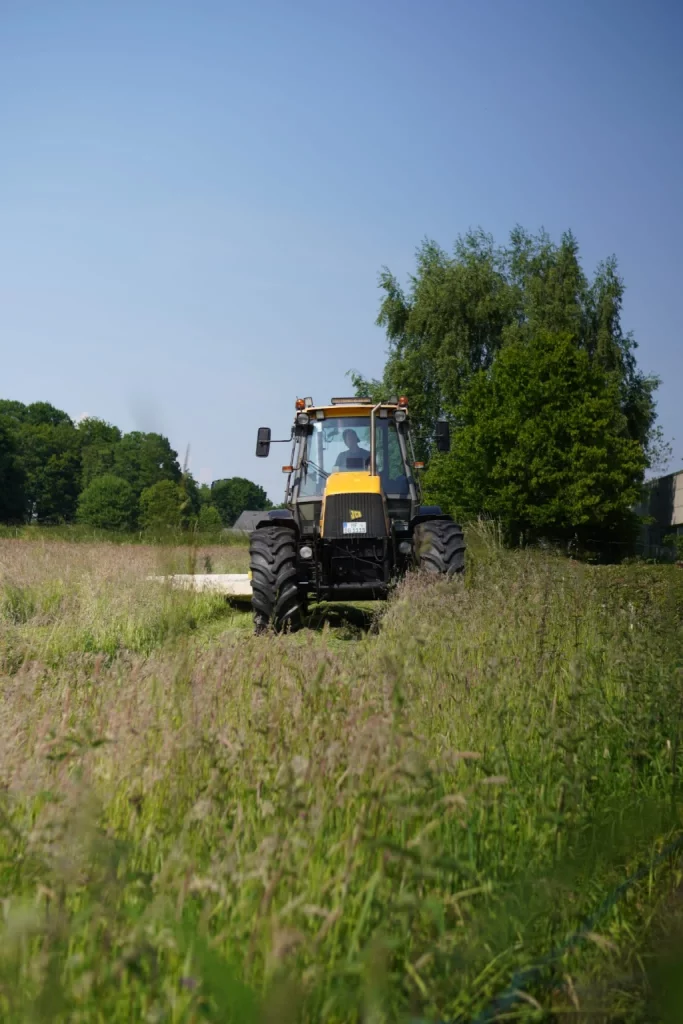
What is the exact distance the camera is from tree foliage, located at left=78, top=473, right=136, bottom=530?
66.2 meters

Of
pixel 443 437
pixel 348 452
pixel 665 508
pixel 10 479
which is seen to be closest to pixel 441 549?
pixel 443 437

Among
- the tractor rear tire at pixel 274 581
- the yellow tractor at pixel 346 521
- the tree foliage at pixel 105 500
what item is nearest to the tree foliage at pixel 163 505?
the yellow tractor at pixel 346 521

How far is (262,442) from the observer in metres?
10.9

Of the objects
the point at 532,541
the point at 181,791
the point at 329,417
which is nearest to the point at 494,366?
the point at 532,541

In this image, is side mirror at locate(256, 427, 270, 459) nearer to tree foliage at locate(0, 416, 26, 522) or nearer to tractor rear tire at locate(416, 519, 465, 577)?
tractor rear tire at locate(416, 519, 465, 577)

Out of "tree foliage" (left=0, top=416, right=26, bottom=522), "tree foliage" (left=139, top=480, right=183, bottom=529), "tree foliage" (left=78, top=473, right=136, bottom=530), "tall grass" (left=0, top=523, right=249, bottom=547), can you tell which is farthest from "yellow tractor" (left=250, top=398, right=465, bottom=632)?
"tree foliage" (left=0, top=416, right=26, bottom=522)

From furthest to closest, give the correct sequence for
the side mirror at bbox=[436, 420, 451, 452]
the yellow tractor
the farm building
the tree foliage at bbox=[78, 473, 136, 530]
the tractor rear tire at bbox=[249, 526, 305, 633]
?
the tree foliage at bbox=[78, 473, 136, 530], the farm building, the side mirror at bbox=[436, 420, 451, 452], the yellow tractor, the tractor rear tire at bbox=[249, 526, 305, 633]

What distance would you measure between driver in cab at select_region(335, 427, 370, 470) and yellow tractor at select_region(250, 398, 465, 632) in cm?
1

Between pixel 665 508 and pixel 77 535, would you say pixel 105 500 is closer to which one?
pixel 665 508

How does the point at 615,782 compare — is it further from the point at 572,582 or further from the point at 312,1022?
the point at 572,582

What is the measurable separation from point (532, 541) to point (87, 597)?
30.3 m

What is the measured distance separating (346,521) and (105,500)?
6395cm

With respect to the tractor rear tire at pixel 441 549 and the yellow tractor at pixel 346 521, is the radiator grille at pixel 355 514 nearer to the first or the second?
the yellow tractor at pixel 346 521

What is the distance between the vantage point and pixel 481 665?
5230 millimetres
